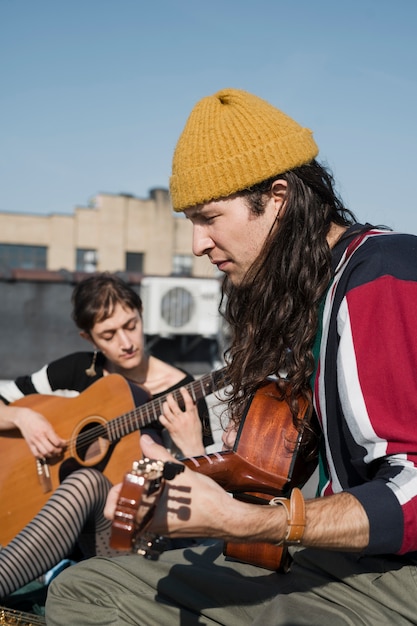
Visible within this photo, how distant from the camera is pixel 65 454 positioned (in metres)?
3.71

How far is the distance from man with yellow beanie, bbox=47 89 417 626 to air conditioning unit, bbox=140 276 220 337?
8.99 m

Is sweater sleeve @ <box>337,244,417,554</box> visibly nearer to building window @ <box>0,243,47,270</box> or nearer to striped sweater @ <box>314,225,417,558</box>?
striped sweater @ <box>314,225,417,558</box>

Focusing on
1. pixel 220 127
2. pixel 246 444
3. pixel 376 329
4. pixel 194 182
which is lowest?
pixel 246 444

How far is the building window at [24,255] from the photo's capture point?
46031 millimetres

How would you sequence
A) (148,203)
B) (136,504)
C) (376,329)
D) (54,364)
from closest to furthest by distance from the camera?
(136,504)
(376,329)
(54,364)
(148,203)

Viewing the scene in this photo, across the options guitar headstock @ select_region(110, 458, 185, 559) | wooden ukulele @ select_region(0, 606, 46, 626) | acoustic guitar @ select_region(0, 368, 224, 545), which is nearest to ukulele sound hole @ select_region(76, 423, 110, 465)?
acoustic guitar @ select_region(0, 368, 224, 545)

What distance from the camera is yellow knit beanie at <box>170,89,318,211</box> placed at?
199cm

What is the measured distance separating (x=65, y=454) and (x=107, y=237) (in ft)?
138

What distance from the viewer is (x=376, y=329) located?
1.68 metres

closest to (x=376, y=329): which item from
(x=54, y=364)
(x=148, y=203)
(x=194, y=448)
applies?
(x=194, y=448)

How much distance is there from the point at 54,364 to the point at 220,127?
91.2 inches

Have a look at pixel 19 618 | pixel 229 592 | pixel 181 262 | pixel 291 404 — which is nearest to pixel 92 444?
pixel 19 618

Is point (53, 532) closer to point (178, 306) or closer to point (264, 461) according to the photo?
point (264, 461)

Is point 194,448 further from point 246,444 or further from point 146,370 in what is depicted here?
point 246,444
